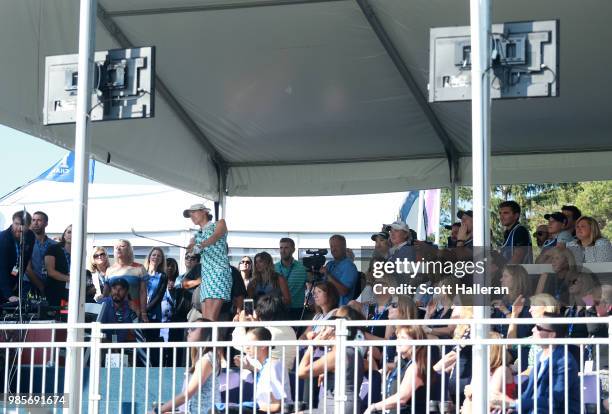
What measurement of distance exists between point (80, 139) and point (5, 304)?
343 centimetres

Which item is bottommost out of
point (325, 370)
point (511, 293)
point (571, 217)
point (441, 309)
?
point (325, 370)

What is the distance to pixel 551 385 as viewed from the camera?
6.04 metres

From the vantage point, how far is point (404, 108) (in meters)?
12.3

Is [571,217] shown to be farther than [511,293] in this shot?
Yes

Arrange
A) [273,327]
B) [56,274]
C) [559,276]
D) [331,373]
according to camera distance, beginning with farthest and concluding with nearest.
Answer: [56,274] → [559,276] → [273,327] → [331,373]

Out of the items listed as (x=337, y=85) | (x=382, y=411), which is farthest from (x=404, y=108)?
(x=382, y=411)

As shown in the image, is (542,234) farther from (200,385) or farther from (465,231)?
(200,385)

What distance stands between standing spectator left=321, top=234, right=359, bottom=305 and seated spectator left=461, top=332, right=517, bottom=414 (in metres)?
4.07

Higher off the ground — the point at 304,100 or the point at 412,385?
the point at 304,100

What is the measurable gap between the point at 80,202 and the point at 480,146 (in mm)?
2721

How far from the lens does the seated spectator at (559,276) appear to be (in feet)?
28.8

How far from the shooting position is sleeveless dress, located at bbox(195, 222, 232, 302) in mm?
9953

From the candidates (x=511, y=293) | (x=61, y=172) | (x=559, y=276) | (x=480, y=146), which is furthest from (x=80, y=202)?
(x=61, y=172)

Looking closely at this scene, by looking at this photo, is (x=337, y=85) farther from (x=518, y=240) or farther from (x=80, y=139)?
(x=80, y=139)
